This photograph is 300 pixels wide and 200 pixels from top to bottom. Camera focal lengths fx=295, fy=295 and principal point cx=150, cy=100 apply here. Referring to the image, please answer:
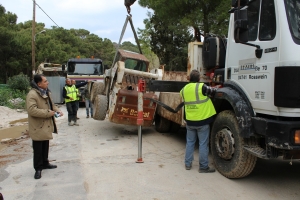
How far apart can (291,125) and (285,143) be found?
0.21 meters

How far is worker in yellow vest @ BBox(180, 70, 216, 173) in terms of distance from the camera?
4641 mm

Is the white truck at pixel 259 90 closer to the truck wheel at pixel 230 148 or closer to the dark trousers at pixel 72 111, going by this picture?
the truck wheel at pixel 230 148

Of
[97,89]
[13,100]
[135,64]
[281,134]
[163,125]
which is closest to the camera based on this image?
[281,134]

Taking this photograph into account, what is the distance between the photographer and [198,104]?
467 centimetres

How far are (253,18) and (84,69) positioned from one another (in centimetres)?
1310

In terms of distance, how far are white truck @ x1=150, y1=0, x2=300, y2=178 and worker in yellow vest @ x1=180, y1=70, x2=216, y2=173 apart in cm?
14

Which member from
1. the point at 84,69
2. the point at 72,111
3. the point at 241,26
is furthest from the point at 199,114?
the point at 84,69

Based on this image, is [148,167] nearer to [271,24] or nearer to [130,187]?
[130,187]

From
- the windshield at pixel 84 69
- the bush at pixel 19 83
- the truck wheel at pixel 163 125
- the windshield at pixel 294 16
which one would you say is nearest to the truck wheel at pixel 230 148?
the windshield at pixel 294 16

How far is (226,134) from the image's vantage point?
169 inches

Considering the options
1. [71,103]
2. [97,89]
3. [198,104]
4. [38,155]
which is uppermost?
[97,89]

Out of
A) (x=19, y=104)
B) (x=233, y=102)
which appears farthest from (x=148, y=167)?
(x=19, y=104)

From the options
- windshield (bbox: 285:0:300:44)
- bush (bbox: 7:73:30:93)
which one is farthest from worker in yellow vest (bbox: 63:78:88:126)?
bush (bbox: 7:73:30:93)

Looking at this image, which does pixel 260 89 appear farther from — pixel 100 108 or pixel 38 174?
pixel 100 108
